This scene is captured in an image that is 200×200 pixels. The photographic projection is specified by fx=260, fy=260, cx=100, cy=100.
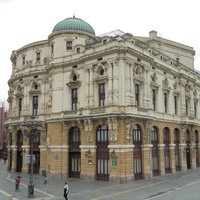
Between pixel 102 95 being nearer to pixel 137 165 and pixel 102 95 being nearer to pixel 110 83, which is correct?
pixel 110 83

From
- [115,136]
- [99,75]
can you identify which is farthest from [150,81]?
[115,136]

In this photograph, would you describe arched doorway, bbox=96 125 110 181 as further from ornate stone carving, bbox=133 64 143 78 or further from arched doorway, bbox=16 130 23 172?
arched doorway, bbox=16 130 23 172

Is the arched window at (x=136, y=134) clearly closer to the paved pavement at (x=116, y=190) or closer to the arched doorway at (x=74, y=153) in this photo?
the paved pavement at (x=116, y=190)

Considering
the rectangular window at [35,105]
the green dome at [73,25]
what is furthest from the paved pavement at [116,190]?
the green dome at [73,25]

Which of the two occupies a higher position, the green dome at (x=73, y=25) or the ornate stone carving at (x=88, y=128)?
the green dome at (x=73, y=25)

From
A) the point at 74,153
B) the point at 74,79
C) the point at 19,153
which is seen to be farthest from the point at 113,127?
the point at 19,153

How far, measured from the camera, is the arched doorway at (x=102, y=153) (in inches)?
1405

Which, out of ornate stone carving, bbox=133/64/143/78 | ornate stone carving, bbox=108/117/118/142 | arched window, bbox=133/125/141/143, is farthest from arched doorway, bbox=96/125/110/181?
ornate stone carving, bbox=133/64/143/78

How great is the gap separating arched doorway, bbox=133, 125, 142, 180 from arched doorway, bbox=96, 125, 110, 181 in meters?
3.93

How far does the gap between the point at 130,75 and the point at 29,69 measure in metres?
21.3

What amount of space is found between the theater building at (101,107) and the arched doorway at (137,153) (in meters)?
0.14

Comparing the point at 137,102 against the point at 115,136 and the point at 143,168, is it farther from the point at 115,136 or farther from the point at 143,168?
the point at 143,168

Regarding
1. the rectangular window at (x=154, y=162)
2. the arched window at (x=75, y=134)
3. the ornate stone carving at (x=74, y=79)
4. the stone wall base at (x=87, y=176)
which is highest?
the ornate stone carving at (x=74, y=79)

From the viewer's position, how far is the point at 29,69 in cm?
4844
